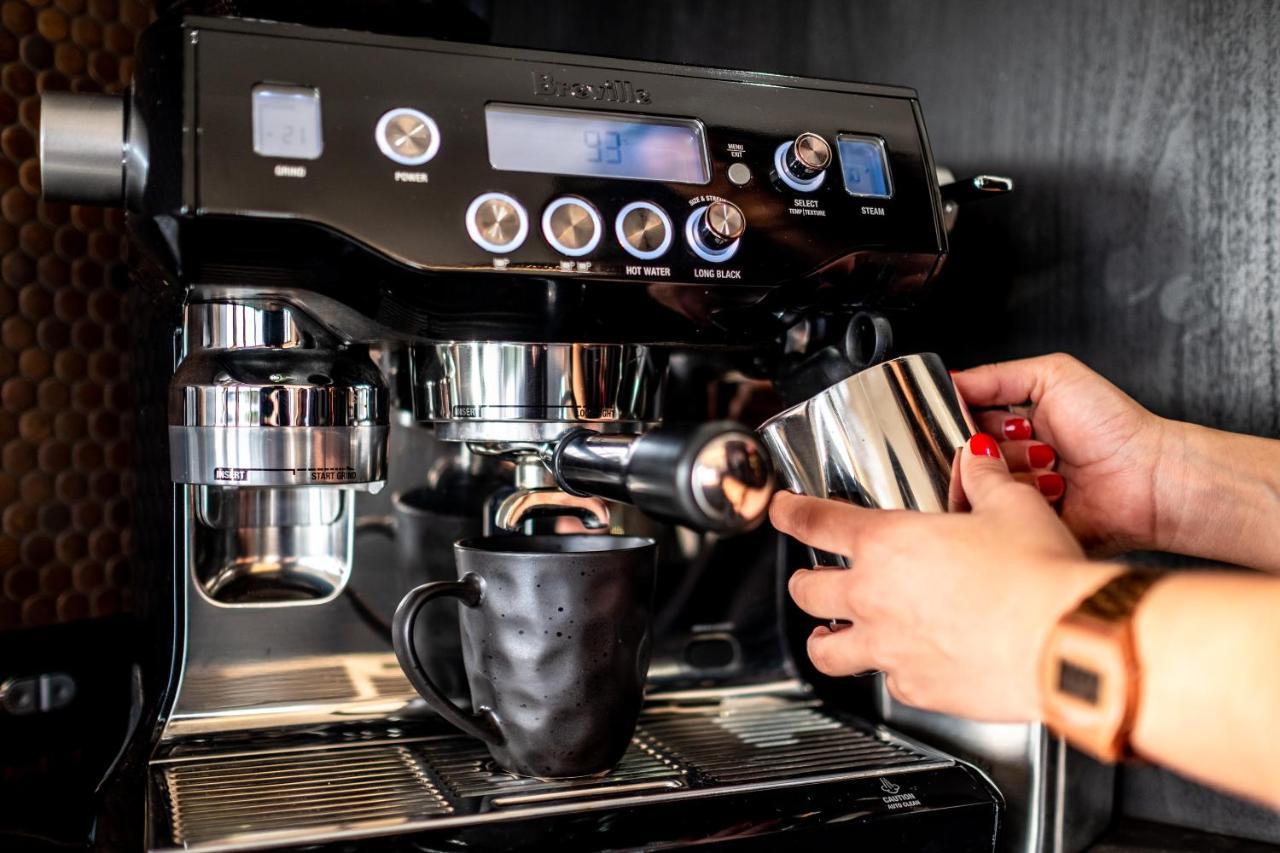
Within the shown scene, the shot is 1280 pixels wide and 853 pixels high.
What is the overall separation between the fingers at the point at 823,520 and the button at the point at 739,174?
6.1 inches

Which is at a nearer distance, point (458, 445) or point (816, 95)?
point (816, 95)

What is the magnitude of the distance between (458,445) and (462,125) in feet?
0.76

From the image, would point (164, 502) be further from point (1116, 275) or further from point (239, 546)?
point (1116, 275)

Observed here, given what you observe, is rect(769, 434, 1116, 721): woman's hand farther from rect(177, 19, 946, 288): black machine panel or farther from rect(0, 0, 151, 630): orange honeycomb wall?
rect(0, 0, 151, 630): orange honeycomb wall

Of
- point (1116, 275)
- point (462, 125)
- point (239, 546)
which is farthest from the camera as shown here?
point (1116, 275)

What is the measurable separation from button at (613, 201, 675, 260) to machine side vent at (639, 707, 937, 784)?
27 centimetres

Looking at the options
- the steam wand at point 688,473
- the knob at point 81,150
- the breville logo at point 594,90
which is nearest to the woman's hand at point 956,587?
the steam wand at point 688,473

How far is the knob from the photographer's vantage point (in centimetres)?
48

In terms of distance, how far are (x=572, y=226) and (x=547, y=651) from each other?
0.21m

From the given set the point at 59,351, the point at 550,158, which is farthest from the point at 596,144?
the point at 59,351

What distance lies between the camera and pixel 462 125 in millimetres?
494

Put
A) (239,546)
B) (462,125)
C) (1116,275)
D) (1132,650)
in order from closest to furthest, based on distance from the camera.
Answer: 1. (1132,650)
2. (462,125)
3. (239,546)
4. (1116,275)

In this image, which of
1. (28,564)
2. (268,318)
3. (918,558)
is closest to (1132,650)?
(918,558)

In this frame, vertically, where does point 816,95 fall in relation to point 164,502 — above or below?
above
